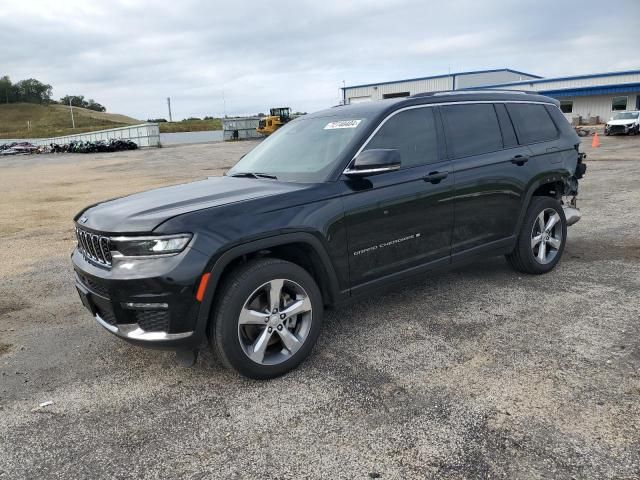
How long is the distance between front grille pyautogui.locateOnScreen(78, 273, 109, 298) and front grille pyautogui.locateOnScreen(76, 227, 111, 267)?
13 cm

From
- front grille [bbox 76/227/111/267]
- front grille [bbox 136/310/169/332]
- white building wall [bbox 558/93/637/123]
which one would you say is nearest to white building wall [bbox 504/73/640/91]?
white building wall [bbox 558/93/637/123]

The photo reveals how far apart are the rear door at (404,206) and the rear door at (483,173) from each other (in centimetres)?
14

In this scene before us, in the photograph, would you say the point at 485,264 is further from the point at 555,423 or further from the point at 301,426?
the point at 301,426

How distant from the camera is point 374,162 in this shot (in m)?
3.75

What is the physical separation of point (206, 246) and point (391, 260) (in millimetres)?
1583

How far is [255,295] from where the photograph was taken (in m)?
3.48

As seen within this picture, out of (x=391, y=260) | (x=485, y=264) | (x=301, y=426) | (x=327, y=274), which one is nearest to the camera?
(x=301, y=426)

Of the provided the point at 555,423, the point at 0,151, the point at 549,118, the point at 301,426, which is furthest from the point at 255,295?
the point at 0,151

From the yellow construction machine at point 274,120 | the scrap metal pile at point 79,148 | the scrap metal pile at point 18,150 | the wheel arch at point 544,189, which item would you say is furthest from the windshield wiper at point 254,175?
the scrap metal pile at point 18,150

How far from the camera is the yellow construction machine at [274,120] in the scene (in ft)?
170

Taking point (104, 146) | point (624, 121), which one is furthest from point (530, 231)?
point (104, 146)

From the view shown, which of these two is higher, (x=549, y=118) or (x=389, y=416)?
(x=549, y=118)

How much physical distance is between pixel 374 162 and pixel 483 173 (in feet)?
4.89

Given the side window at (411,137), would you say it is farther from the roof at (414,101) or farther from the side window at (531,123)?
the side window at (531,123)
